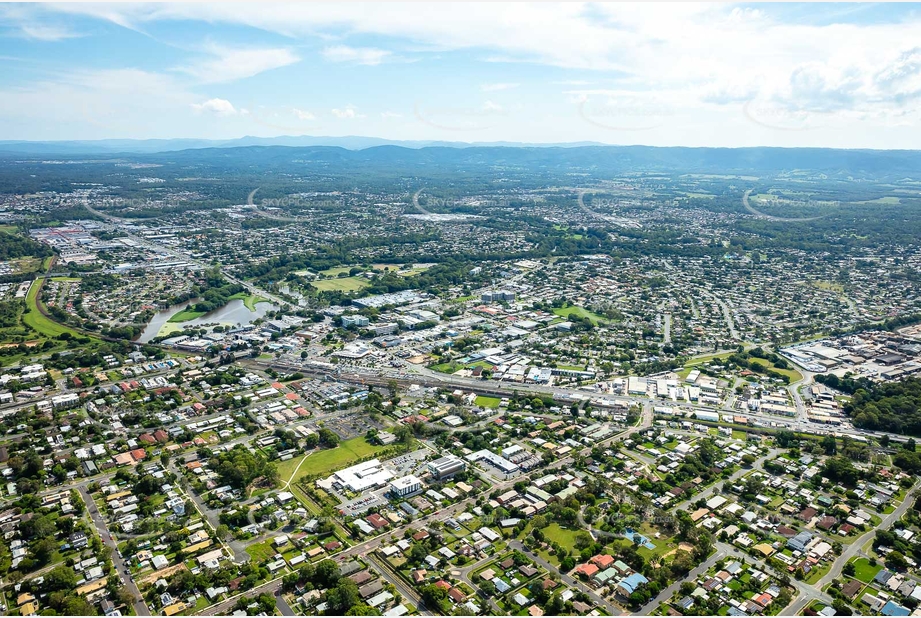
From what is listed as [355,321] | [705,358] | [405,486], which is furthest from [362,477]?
[705,358]

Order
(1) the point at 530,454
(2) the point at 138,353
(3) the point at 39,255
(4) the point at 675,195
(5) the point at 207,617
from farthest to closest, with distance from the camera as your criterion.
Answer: (4) the point at 675,195, (3) the point at 39,255, (2) the point at 138,353, (1) the point at 530,454, (5) the point at 207,617

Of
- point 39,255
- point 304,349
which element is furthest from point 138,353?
point 39,255

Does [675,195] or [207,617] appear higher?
[675,195]

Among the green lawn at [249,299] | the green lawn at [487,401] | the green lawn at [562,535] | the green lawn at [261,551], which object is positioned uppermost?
the green lawn at [249,299]

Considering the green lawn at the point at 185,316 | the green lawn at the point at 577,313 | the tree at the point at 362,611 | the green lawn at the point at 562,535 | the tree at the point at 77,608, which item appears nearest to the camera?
the tree at the point at 77,608

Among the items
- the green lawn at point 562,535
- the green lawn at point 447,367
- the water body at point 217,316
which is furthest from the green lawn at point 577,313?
the green lawn at point 562,535

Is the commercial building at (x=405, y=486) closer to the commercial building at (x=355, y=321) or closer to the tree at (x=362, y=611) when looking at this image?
the tree at (x=362, y=611)

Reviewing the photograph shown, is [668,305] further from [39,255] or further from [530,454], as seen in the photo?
[39,255]
